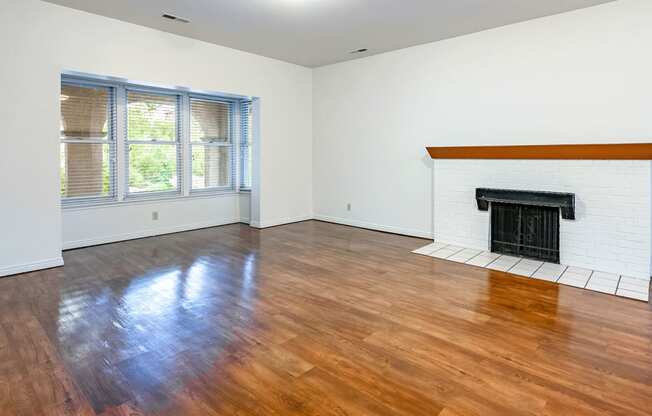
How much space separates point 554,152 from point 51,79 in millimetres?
5335

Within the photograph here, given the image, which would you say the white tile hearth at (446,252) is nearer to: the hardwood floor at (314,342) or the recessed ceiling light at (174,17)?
the hardwood floor at (314,342)

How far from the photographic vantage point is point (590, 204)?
407cm

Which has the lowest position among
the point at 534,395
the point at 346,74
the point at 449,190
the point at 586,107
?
the point at 534,395

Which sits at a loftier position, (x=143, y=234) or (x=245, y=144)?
(x=245, y=144)

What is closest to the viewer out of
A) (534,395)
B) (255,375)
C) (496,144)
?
(534,395)

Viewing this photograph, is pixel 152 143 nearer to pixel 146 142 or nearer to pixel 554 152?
pixel 146 142

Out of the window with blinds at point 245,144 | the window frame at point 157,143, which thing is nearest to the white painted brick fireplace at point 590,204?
the window with blinds at point 245,144

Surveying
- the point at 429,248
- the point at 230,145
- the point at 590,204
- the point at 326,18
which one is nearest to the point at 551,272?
the point at 590,204

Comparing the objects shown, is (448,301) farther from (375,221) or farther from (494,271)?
(375,221)

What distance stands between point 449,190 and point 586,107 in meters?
1.71

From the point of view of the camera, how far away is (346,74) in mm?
6480

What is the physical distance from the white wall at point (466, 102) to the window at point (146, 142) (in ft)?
5.15

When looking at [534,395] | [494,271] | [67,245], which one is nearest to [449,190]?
[494,271]

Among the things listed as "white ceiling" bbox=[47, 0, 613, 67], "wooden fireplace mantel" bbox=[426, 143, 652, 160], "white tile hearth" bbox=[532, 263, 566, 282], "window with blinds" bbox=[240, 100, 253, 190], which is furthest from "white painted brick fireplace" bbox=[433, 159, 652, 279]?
"window with blinds" bbox=[240, 100, 253, 190]
